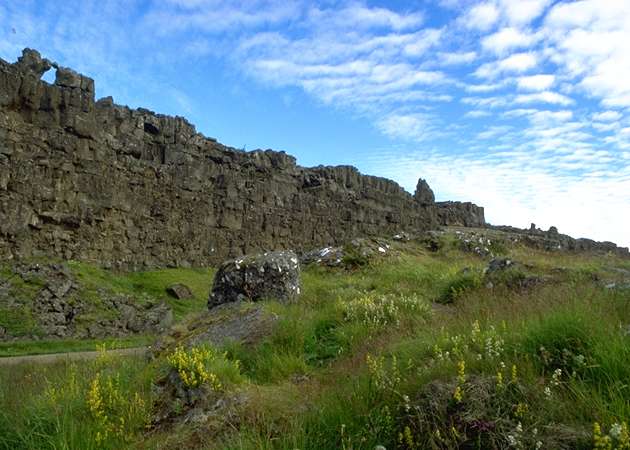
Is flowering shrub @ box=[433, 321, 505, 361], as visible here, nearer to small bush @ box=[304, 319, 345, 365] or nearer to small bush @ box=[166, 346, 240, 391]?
small bush @ box=[304, 319, 345, 365]

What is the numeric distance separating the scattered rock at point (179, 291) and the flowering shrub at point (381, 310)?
12601mm

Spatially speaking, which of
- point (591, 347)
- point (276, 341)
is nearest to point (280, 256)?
point (276, 341)

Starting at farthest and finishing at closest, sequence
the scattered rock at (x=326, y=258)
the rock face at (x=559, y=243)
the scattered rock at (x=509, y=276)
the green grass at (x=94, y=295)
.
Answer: the rock face at (x=559, y=243), the scattered rock at (x=326, y=258), the green grass at (x=94, y=295), the scattered rock at (x=509, y=276)

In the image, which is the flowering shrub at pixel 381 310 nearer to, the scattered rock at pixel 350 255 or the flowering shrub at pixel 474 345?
the flowering shrub at pixel 474 345

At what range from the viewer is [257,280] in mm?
9648

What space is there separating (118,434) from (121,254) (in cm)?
1693

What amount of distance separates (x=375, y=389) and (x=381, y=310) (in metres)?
3.14

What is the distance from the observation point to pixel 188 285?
2047cm

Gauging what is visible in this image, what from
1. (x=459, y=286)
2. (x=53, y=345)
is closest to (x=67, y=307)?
(x=53, y=345)

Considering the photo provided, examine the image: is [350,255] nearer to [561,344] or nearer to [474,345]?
[474,345]

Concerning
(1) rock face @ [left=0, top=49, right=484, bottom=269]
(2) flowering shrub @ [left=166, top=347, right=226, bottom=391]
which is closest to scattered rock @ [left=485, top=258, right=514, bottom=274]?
(2) flowering shrub @ [left=166, top=347, right=226, bottom=391]

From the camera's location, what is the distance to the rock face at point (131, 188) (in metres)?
17.6

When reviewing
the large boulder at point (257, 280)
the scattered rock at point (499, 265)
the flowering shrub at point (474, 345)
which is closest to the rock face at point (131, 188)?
the large boulder at point (257, 280)

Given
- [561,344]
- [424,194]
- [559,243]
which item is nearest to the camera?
[561,344]
